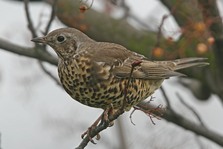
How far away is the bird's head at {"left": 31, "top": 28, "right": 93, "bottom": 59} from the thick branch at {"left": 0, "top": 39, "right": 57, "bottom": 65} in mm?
1176

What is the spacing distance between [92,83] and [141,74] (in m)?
0.54

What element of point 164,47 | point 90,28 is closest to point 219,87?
point 164,47

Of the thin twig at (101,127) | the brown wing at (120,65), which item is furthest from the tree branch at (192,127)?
the thin twig at (101,127)

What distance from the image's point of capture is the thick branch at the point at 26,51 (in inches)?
238

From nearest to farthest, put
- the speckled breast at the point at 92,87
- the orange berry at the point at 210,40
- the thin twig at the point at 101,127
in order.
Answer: the thin twig at the point at 101,127
the speckled breast at the point at 92,87
the orange berry at the point at 210,40

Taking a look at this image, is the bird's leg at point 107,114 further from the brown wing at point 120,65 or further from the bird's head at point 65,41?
the bird's head at point 65,41

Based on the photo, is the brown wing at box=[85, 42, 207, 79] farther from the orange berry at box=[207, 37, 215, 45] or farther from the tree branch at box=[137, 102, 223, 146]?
the tree branch at box=[137, 102, 223, 146]

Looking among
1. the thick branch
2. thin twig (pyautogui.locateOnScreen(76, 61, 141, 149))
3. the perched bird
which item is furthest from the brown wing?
the thick branch

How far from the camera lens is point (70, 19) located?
6.51 m

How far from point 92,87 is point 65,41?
1.27 ft

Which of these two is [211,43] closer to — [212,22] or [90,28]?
[212,22]

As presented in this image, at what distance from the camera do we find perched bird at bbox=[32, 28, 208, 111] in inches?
187

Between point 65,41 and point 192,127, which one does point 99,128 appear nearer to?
point 65,41

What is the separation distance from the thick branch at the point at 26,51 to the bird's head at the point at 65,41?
118 cm
